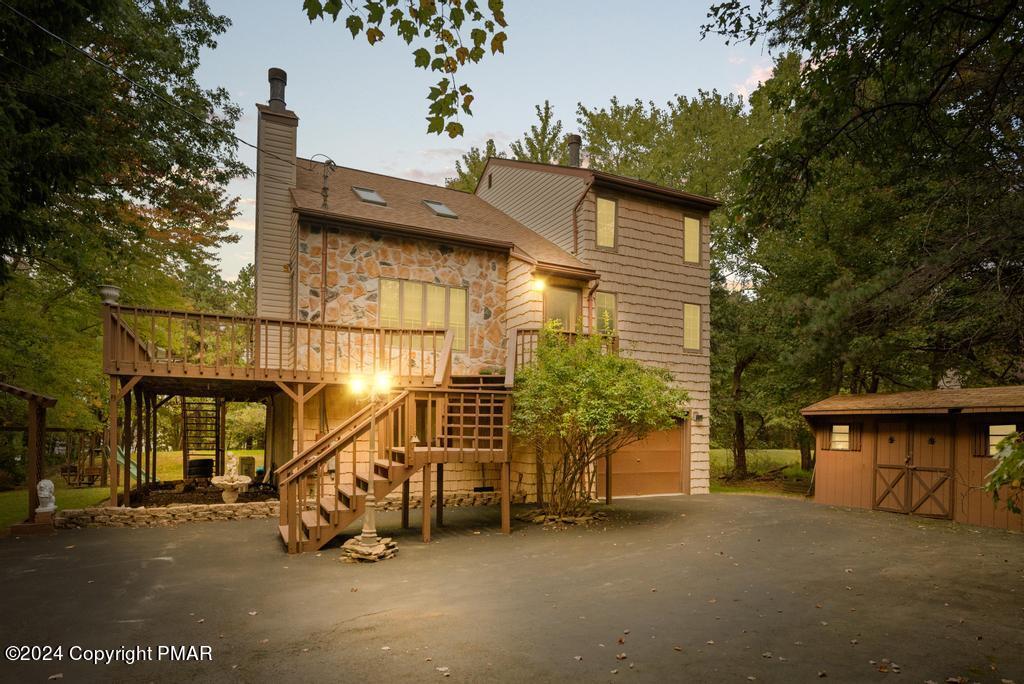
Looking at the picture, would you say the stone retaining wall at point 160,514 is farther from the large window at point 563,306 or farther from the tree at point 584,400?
the large window at point 563,306

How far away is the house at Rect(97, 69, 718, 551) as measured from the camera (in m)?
9.95

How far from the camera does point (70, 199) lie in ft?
38.8

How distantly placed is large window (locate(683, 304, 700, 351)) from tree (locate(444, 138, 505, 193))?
1461 centimetres

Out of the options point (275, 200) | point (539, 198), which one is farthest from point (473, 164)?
point (275, 200)

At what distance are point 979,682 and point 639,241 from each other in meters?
12.4

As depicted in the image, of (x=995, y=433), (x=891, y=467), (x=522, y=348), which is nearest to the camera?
(x=995, y=433)

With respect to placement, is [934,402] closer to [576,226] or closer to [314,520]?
[576,226]

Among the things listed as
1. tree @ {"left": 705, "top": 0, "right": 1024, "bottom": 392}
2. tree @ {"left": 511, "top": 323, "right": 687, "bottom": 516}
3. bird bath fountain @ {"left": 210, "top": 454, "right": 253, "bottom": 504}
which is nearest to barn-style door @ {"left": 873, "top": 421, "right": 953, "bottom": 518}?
tree @ {"left": 705, "top": 0, "right": 1024, "bottom": 392}

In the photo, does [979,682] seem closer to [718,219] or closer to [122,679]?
[122,679]

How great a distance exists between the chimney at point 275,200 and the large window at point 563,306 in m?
5.70

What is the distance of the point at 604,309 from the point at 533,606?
9.92 metres

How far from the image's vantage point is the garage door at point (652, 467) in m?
14.7

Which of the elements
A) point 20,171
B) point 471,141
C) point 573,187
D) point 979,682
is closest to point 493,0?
point 979,682

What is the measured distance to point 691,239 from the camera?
53.5 feet
